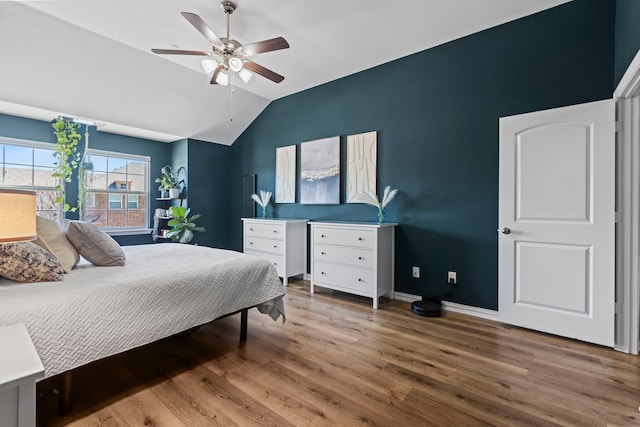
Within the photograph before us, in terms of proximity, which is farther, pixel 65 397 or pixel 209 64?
pixel 209 64

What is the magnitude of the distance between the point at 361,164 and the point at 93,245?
2.96 meters

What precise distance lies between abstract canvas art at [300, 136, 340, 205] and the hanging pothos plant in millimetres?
3221

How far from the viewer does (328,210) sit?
4258 millimetres

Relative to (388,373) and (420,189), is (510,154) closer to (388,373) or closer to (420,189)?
(420,189)

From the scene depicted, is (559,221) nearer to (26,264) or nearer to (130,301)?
(130,301)

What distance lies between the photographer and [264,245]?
4406mm

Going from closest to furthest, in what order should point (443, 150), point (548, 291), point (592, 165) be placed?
point (592, 165)
point (548, 291)
point (443, 150)

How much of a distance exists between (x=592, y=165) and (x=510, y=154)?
22.9 inches

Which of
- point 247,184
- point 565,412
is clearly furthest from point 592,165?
point 247,184

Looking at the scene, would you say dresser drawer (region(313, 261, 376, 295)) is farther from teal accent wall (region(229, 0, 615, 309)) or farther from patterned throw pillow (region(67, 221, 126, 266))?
patterned throw pillow (region(67, 221, 126, 266))

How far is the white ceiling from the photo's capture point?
2.65m

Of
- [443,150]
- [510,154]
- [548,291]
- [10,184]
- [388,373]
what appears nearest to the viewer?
[388,373]

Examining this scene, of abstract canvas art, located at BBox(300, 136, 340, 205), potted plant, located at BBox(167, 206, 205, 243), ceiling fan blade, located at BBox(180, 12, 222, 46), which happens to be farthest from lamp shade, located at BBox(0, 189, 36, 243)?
potted plant, located at BBox(167, 206, 205, 243)

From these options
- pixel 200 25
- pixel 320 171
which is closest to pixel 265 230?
pixel 320 171
